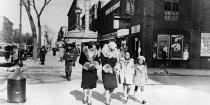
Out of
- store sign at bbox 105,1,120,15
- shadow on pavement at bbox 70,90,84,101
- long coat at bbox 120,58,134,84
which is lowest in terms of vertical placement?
shadow on pavement at bbox 70,90,84,101

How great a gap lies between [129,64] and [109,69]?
0.98 meters

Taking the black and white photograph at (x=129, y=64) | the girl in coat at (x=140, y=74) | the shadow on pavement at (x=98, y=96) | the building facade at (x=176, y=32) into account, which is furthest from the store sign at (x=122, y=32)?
the girl in coat at (x=140, y=74)

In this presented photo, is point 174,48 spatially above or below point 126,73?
above

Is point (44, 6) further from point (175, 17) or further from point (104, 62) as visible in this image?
point (104, 62)

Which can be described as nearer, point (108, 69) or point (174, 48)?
point (108, 69)

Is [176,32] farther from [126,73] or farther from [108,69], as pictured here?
[108,69]

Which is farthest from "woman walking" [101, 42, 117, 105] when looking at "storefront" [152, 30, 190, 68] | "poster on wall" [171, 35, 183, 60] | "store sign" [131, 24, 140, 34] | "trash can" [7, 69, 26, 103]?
"store sign" [131, 24, 140, 34]

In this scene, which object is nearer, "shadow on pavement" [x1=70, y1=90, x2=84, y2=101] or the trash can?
the trash can

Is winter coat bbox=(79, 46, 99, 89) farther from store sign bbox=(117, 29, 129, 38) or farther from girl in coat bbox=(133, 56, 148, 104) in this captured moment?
store sign bbox=(117, 29, 129, 38)

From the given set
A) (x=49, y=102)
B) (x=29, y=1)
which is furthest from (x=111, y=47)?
(x=29, y=1)

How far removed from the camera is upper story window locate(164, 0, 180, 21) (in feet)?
90.9

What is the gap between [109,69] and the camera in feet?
31.3

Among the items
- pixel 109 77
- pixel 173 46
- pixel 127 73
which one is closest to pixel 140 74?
pixel 127 73

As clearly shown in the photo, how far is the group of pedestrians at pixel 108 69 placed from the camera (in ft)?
31.1
